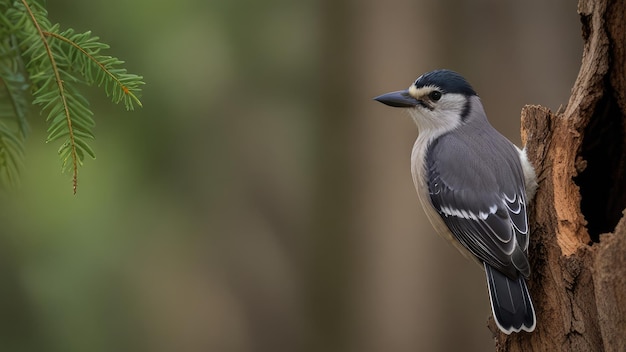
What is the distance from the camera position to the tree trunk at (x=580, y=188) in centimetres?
312

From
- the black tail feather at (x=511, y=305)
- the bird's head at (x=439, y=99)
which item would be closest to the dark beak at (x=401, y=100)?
the bird's head at (x=439, y=99)

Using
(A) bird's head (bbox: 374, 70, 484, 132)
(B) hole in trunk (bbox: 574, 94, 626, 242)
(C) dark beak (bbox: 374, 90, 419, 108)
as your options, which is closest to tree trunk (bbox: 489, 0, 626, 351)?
(B) hole in trunk (bbox: 574, 94, 626, 242)

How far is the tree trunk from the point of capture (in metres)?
3.12

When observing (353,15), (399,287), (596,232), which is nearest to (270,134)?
(353,15)

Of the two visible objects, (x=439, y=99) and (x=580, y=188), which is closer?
(x=580, y=188)

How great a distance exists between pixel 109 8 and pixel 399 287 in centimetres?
322

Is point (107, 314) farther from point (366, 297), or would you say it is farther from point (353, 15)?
point (353, 15)

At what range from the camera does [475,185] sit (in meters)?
3.92

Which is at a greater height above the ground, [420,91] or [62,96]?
[62,96]

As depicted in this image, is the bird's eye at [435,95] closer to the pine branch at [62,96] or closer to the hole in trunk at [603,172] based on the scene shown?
the hole in trunk at [603,172]

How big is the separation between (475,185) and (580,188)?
1.57 ft

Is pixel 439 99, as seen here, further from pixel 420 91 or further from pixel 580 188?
pixel 580 188

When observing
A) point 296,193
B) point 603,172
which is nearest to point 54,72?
point 603,172

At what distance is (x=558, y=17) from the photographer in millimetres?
6527
